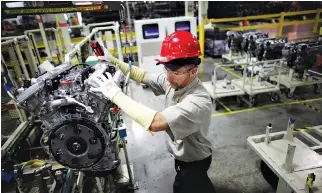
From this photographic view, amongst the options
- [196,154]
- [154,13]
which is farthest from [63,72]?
[154,13]

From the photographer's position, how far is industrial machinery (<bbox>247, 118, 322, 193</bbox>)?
273 cm

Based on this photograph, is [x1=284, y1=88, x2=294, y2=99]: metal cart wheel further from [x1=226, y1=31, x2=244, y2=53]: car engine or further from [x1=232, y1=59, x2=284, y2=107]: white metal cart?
[x1=226, y1=31, x2=244, y2=53]: car engine

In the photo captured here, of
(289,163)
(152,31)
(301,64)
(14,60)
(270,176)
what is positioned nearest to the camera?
(289,163)

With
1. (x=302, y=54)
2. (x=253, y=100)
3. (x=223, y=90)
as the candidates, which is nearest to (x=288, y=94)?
(x=302, y=54)

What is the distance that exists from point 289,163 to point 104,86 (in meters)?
2.62

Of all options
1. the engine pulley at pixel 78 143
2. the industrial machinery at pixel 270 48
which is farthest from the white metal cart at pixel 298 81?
the engine pulley at pixel 78 143

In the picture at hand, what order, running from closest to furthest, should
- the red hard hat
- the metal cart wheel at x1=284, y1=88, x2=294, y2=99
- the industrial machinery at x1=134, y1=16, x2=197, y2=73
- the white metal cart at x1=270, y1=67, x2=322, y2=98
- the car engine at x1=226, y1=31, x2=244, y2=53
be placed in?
the red hard hat → the white metal cart at x1=270, y1=67, x2=322, y2=98 → the metal cart wheel at x1=284, y1=88, x2=294, y2=99 → the industrial machinery at x1=134, y1=16, x2=197, y2=73 → the car engine at x1=226, y1=31, x2=244, y2=53

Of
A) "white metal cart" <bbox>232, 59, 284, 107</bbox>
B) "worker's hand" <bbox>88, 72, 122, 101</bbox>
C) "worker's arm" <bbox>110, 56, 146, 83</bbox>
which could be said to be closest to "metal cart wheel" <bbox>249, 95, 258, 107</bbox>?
"white metal cart" <bbox>232, 59, 284, 107</bbox>

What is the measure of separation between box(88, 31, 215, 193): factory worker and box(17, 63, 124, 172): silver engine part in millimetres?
171

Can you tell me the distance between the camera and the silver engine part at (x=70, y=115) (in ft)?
5.79

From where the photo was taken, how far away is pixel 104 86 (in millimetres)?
1792

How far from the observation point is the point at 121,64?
8.50 ft

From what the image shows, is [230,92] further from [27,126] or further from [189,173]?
[27,126]

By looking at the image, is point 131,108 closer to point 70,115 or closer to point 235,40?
point 70,115
